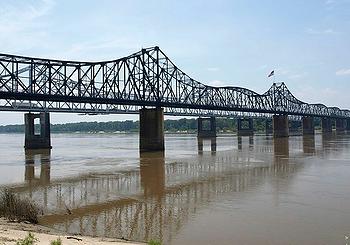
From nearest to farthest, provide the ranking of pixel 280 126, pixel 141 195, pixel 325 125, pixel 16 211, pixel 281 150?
pixel 16 211 < pixel 141 195 < pixel 281 150 < pixel 280 126 < pixel 325 125

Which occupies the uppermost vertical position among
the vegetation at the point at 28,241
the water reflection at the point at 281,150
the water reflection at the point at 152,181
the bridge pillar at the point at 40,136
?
the bridge pillar at the point at 40,136

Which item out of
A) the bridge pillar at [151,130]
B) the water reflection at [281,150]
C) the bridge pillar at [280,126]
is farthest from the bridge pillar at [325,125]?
the bridge pillar at [151,130]

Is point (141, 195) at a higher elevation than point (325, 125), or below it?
below

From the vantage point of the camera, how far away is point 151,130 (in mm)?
62250

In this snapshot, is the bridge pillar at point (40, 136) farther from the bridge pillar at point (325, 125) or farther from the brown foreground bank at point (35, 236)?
the bridge pillar at point (325, 125)

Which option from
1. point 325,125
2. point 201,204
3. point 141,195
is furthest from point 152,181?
point 325,125

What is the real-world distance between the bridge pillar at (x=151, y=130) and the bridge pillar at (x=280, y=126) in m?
63.2

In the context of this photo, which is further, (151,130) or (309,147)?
(309,147)

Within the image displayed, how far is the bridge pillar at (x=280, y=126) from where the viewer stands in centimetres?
12057

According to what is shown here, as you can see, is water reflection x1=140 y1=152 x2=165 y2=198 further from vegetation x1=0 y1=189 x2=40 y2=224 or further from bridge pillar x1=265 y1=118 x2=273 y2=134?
bridge pillar x1=265 y1=118 x2=273 y2=134

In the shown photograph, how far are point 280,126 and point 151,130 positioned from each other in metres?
72.8

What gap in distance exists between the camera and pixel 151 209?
18.6 m

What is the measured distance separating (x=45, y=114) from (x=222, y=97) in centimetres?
5963

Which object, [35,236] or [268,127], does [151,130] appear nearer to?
[35,236]
